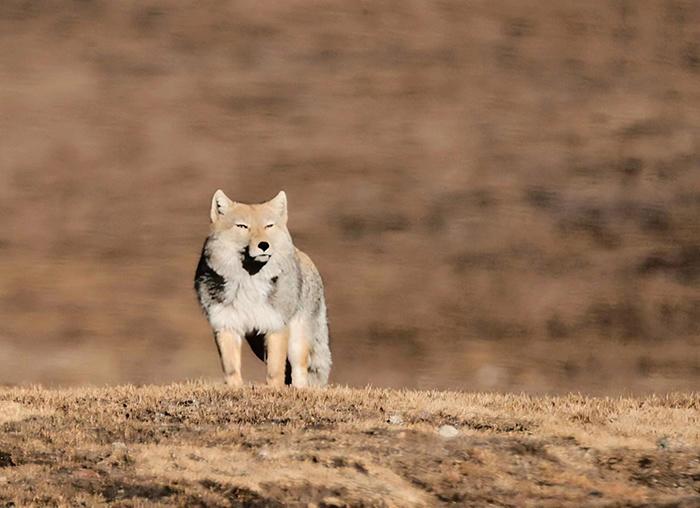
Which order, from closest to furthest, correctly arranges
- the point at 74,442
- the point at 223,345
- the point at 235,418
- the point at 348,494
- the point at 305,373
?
the point at 348,494 < the point at 74,442 < the point at 235,418 < the point at 223,345 < the point at 305,373

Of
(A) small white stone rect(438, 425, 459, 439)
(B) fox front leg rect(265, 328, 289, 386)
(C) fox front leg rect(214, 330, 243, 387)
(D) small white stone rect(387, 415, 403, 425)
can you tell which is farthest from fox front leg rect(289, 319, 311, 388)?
(A) small white stone rect(438, 425, 459, 439)

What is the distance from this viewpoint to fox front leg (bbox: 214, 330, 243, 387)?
45.2 ft

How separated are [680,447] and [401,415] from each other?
7.55 ft

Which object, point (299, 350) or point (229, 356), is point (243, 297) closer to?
point (229, 356)

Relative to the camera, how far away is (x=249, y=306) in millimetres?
13875

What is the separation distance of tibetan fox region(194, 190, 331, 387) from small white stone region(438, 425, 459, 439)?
2.84 meters

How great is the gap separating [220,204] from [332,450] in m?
3.92

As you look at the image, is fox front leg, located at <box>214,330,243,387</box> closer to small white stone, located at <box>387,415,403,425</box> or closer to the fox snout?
the fox snout

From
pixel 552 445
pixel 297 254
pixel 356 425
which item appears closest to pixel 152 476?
pixel 356 425

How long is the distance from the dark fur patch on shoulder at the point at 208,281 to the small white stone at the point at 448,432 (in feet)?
10.8

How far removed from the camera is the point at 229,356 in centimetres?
1380

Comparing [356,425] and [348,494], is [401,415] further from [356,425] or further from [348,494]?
[348,494]

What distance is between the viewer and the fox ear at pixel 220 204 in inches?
546

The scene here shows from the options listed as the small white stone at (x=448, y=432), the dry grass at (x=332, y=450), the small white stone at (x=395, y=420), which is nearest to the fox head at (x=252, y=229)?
the dry grass at (x=332, y=450)
